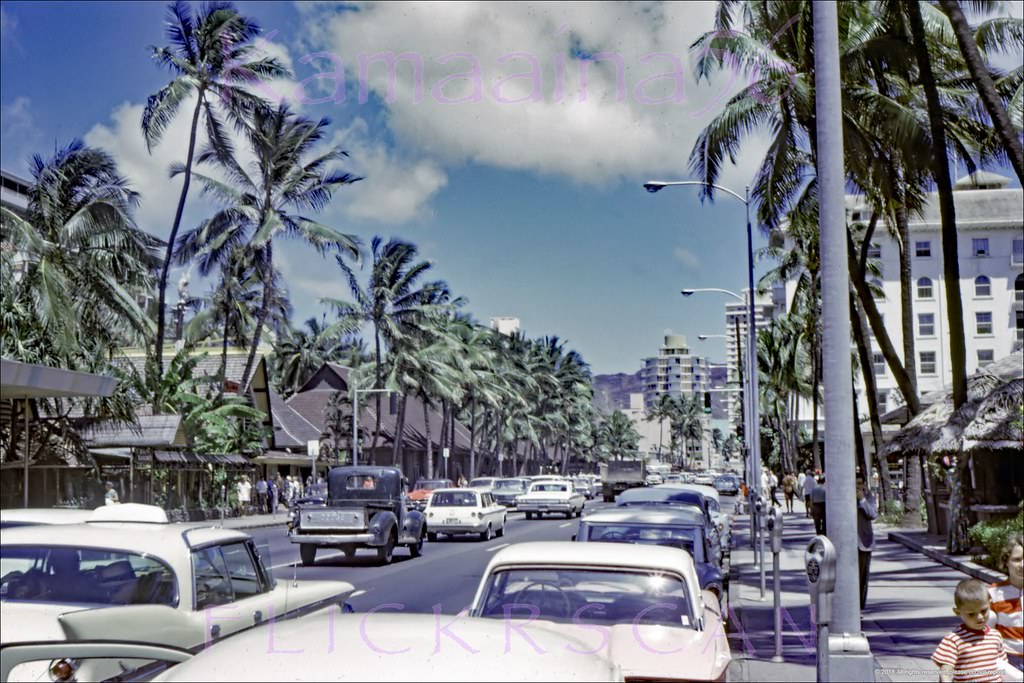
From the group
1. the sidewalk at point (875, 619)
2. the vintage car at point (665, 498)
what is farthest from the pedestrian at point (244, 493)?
the vintage car at point (665, 498)

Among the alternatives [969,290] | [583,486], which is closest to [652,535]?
[583,486]

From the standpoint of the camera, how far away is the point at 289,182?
48.2m

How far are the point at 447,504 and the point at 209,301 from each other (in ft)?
114

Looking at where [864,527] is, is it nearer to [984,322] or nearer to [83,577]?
[83,577]

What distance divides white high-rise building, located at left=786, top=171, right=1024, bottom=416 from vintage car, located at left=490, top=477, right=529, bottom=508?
4166cm

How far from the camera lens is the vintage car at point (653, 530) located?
1198 centimetres

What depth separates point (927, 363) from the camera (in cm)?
8838

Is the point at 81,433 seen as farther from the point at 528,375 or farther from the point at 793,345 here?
the point at 528,375

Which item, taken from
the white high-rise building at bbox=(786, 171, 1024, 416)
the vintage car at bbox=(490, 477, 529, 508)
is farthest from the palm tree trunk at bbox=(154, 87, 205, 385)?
the white high-rise building at bbox=(786, 171, 1024, 416)

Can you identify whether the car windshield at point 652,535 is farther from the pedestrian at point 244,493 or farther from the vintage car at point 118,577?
the pedestrian at point 244,493

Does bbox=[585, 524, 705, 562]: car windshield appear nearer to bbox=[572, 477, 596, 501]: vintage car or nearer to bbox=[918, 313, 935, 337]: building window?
bbox=[572, 477, 596, 501]: vintage car

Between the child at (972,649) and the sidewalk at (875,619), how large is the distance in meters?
4.18

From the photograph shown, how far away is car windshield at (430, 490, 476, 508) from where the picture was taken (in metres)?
32.2

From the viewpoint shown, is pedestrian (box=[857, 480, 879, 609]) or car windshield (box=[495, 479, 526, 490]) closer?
pedestrian (box=[857, 480, 879, 609])
